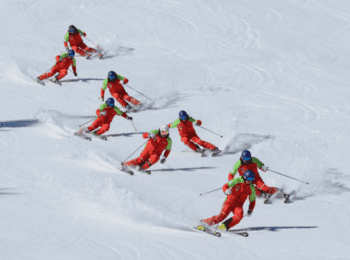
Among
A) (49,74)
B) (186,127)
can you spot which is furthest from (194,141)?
(49,74)

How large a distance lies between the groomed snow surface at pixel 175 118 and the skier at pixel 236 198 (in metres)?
0.29

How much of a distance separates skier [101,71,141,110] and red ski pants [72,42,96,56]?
3912 millimetres

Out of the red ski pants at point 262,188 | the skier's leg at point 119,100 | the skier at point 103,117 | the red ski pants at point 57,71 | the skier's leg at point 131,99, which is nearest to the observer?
the red ski pants at point 262,188

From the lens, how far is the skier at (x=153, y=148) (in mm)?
9188

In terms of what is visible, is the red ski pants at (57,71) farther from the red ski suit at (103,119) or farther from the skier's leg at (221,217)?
the skier's leg at (221,217)

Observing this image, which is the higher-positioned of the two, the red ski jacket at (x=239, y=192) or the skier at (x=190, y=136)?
the skier at (x=190, y=136)

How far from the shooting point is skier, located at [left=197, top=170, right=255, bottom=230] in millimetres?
7410

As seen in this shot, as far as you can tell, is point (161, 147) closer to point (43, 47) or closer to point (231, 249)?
point (231, 249)

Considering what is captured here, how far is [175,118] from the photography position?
12.3 metres

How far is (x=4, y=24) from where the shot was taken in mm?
18203

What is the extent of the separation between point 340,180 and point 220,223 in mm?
3240

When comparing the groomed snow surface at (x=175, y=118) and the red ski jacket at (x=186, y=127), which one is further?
the red ski jacket at (x=186, y=127)

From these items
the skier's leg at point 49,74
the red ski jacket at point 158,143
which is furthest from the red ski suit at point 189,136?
the skier's leg at point 49,74

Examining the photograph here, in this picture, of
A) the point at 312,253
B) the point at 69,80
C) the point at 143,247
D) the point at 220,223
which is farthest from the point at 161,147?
the point at 69,80
